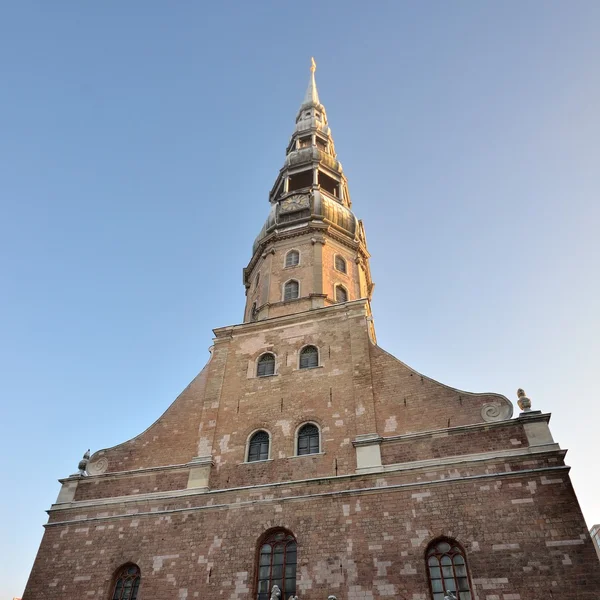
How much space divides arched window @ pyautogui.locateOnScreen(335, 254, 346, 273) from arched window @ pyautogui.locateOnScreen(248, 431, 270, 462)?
8.14 m

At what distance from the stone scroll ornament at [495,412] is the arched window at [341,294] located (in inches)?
306

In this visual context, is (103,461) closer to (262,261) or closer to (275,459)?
(275,459)

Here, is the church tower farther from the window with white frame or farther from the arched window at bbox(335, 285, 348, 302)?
the window with white frame

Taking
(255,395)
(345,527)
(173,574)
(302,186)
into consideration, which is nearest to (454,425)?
(345,527)

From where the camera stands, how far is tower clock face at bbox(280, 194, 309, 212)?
23172 millimetres

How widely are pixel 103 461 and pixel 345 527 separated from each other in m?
8.36

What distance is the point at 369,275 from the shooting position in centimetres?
2414

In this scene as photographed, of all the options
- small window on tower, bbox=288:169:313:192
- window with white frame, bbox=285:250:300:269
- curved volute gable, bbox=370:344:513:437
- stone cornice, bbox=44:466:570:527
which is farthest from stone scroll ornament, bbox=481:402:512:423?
small window on tower, bbox=288:169:313:192

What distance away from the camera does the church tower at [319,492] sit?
1163 cm

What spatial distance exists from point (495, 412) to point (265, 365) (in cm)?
737

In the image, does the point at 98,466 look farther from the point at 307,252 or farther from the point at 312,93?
the point at 312,93

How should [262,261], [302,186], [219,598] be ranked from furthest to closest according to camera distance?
1. [302,186]
2. [262,261]
3. [219,598]

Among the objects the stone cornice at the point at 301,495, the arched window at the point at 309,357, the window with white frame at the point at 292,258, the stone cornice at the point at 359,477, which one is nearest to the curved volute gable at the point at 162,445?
the stone cornice at the point at 359,477

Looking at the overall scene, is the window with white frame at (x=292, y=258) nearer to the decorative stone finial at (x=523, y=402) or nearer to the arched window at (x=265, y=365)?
the arched window at (x=265, y=365)
